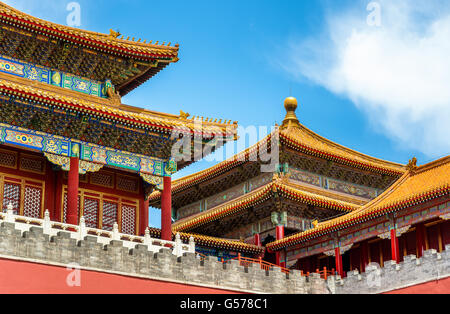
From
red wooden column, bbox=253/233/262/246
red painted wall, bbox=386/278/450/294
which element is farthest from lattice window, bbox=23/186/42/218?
red painted wall, bbox=386/278/450/294

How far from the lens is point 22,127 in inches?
1137

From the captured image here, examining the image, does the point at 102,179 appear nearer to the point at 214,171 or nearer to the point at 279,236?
the point at 279,236

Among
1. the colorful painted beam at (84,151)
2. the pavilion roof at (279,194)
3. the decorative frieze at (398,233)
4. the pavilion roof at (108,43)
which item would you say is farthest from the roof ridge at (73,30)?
the decorative frieze at (398,233)

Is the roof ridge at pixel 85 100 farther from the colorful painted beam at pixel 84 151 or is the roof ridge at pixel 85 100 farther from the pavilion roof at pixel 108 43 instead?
the pavilion roof at pixel 108 43

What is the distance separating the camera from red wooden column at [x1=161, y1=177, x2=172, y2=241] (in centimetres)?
3064

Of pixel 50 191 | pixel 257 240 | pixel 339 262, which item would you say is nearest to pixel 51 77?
pixel 50 191

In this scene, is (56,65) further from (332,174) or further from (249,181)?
(332,174)

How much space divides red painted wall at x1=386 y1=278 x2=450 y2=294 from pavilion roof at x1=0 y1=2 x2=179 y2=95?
40.1ft

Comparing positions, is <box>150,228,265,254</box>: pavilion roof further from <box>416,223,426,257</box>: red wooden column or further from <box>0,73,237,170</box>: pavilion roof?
<box>416,223,426,257</box>: red wooden column

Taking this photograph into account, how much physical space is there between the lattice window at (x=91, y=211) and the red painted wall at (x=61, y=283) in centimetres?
470

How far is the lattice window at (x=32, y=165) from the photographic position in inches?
1158
